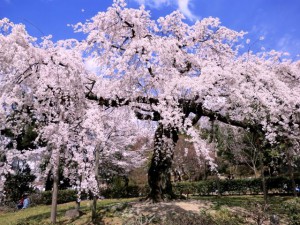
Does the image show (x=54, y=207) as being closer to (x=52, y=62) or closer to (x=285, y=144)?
(x=52, y=62)

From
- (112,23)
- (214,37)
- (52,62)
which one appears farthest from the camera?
(214,37)

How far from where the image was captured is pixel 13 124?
27.7ft

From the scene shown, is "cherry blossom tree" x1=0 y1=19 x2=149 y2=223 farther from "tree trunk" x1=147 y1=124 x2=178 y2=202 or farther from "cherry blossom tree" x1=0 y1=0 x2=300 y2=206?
"tree trunk" x1=147 y1=124 x2=178 y2=202

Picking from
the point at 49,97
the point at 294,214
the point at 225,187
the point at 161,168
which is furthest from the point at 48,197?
the point at 294,214

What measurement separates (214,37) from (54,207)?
9640mm

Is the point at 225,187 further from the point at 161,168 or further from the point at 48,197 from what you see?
the point at 161,168

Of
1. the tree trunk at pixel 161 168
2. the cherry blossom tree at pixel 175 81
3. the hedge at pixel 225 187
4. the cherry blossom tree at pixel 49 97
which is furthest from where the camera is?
the hedge at pixel 225 187

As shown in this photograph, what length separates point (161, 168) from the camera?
42.1ft

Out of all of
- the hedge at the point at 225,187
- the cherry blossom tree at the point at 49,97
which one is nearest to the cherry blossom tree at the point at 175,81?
the cherry blossom tree at the point at 49,97

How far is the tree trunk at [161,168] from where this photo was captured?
12.5 m

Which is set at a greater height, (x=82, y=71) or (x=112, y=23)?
(x=112, y=23)

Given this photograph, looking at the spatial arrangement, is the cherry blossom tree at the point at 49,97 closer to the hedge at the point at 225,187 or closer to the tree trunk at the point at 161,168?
the tree trunk at the point at 161,168

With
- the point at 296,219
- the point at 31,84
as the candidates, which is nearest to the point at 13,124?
the point at 31,84

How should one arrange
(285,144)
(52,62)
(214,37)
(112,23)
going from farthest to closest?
(285,144)
(214,37)
(112,23)
(52,62)
